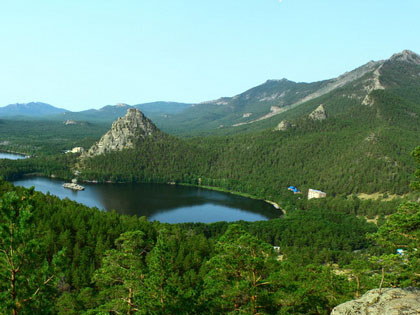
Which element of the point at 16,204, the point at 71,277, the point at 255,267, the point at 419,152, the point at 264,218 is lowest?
the point at 264,218

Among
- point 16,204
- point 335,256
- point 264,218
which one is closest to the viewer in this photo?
point 16,204

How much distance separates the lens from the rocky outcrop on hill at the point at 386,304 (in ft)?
47.6

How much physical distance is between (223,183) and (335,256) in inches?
3933

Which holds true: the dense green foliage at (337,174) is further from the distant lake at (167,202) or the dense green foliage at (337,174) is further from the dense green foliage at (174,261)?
the dense green foliage at (174,261)

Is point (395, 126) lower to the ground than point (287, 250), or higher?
higher

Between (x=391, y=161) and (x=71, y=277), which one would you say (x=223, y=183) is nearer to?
(x=391, y=161)

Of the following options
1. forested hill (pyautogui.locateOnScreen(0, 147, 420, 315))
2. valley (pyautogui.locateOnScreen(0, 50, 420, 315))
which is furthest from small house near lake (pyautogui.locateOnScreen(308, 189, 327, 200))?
forested hill (pyautogui.locateOnScreen(0, 147, 420, 315))

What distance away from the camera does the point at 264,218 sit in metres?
123

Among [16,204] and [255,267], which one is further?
[255,267]

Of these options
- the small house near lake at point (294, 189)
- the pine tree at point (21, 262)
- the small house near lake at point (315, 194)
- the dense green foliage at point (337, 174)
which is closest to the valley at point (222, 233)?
the pine tree at point (21, 262)

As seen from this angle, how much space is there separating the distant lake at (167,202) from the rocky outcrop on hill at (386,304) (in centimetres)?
10061

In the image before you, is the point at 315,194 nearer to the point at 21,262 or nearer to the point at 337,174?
the point at 337,174

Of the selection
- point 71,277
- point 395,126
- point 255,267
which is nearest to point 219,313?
point 255,267

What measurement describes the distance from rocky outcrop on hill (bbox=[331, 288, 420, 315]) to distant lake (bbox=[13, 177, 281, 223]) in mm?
100608
